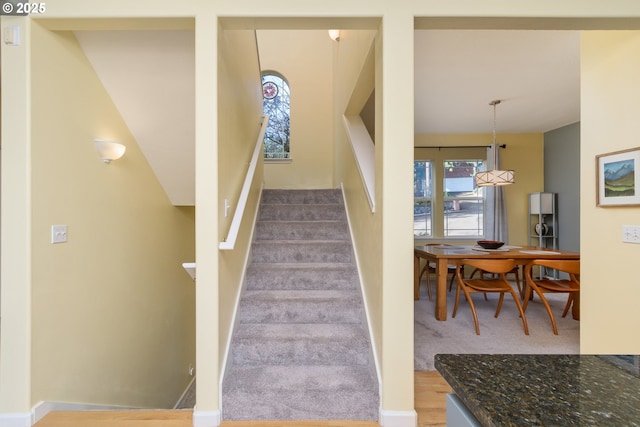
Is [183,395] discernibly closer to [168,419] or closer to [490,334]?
[168,419]

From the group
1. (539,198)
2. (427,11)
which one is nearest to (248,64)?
(427,11)

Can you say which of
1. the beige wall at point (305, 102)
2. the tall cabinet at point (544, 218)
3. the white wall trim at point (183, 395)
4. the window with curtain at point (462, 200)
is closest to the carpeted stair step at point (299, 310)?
the white wall trim at point (183, 395)

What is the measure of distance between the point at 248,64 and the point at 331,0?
4.61 feet

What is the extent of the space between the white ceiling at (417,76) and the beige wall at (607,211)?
1.80 ft

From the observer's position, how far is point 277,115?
5840 millimetres

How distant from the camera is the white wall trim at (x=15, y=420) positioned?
178 centimetres

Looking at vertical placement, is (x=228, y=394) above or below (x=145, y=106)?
below

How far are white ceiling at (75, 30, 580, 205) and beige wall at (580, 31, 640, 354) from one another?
0.55 meters

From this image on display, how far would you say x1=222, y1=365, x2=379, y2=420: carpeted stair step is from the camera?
6.20ft

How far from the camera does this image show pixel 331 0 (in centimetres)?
184

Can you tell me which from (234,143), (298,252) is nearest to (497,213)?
(298,252)

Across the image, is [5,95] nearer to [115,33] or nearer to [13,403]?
[115,33]

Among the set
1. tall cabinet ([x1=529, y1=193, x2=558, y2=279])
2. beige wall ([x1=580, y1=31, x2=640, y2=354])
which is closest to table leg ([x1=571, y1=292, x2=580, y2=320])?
beige wall ([x1=580, y1=31, x2=640, y2=354])

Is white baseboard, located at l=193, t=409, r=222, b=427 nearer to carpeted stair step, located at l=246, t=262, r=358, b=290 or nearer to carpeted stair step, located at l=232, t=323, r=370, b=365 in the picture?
carpeted stair step, located at l=232, t=323, r=370, b=365
